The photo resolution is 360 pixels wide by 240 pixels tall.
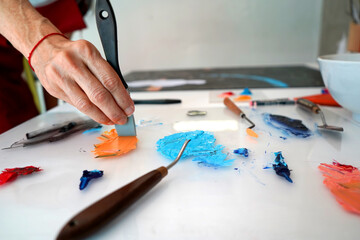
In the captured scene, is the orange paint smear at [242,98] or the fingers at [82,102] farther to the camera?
the orange paint smear at [242,98]

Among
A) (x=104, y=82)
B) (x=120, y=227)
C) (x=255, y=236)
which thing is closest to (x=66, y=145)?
(x=104, y=82)

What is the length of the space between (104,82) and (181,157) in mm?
195

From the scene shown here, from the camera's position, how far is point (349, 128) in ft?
1.86

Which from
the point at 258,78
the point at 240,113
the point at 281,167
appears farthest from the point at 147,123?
the point at 258,78

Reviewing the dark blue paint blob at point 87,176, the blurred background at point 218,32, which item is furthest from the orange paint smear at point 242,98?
the blurred background at point 218,32

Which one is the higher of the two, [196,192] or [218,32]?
[218,32]

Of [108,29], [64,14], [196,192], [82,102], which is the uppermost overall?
[64,14]

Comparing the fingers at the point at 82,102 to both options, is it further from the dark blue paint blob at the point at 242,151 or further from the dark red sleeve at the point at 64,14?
the dark red sleeve at the point at 64,14

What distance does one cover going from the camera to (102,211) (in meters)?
0.27

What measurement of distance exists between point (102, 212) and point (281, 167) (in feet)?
0.90

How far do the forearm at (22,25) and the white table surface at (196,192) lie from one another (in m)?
0.22

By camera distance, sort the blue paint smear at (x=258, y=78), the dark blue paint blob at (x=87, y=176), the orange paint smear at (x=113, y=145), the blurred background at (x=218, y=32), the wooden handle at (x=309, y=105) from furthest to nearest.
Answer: the blurred background at (x=218, y=32) → the blue paint smear at (x=258, y=78) → the wooden handle at (x=309, y=105) → the orange paint smear at (x=113, y=145) → the dark blue paint blob at (x=87, y=176)

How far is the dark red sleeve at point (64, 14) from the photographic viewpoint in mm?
1085

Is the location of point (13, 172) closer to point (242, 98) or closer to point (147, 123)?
point (147, 123)
